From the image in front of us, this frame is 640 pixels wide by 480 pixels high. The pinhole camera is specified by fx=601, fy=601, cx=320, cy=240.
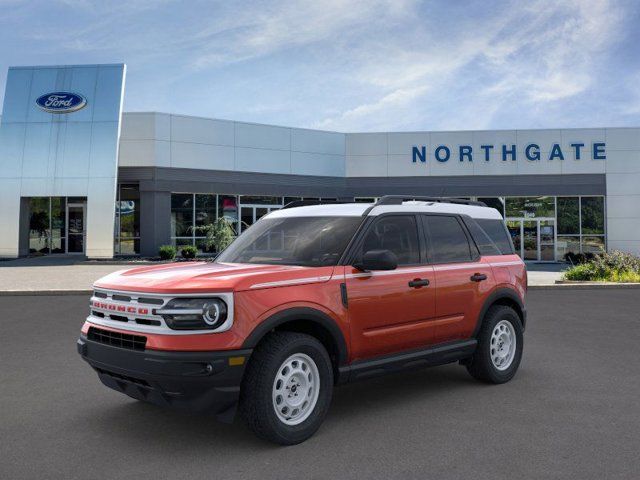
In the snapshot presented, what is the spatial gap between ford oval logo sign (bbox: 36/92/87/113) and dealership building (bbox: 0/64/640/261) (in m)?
0.05

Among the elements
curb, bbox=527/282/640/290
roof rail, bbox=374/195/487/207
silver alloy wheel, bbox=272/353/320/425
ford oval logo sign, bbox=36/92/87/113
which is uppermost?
ford oval logo sign, bbox=36/92/87/113

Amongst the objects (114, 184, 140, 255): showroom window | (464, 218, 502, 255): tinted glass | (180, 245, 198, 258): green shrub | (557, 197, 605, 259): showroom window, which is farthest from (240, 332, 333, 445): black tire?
(557, 197, 605, 259): showroom window

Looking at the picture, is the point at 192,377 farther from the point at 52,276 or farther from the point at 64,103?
the point at 64,103

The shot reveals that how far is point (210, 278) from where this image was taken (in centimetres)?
449

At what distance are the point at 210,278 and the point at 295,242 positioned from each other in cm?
122

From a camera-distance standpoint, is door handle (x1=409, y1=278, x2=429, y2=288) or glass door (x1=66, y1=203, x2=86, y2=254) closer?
door handle (x1=409, y1=278, x2=429, y2=288)

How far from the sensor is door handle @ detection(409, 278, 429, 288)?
5.51 meters

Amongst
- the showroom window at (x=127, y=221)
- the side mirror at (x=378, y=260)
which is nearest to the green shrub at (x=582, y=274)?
the side mirror at (x=378, y=260)

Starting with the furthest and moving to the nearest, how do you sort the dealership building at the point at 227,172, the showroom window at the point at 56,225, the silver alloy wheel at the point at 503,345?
the showroom window at the point at 56,225 → the dealership building at the point at 227,172 → the silver alloy wheel at the point at 503,345

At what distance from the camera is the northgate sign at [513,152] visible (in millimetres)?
33344

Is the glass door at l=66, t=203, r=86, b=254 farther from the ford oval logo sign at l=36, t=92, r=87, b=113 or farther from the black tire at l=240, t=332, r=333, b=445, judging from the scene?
the black tire at l=240, t=332, r=333, b=445

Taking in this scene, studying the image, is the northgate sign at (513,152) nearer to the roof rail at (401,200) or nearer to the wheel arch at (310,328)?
the roof rail at (401,200)

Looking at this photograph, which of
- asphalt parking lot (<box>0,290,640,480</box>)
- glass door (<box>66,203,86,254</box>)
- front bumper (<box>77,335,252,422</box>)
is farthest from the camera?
glass door (<box>66,203,86,254</box>)

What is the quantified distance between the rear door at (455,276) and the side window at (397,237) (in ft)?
0.67
